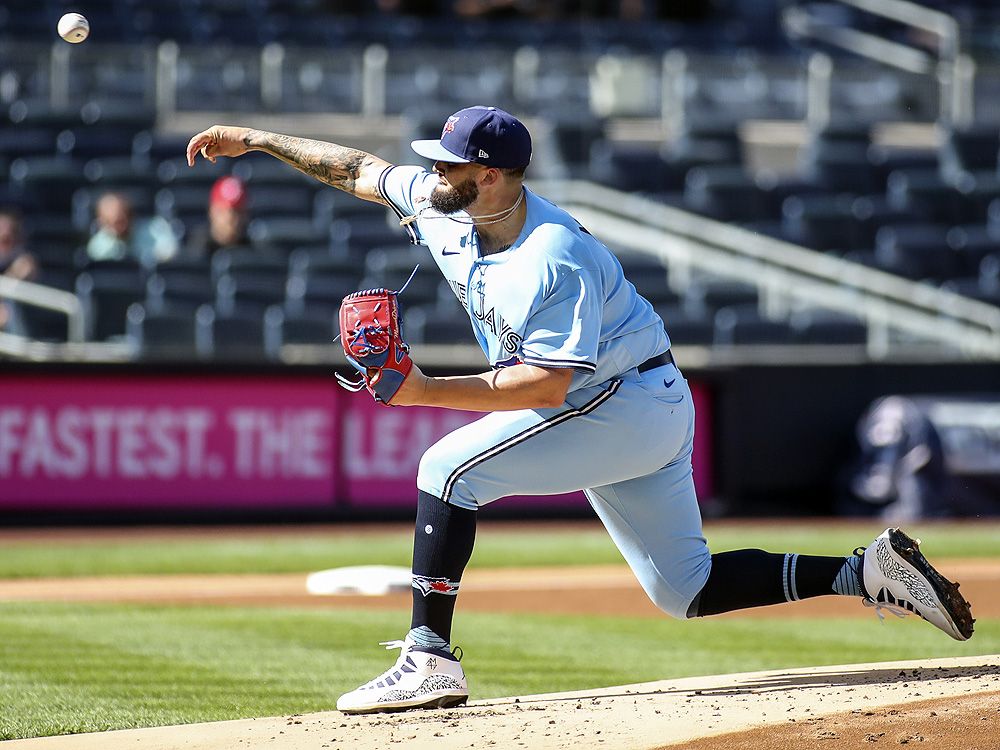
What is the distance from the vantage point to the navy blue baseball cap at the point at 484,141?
13.6ft

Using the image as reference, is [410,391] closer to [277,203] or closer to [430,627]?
[430,627]

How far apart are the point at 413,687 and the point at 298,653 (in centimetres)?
191

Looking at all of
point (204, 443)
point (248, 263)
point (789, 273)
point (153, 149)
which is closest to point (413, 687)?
point (204, 443)

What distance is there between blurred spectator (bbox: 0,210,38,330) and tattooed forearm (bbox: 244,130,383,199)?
695cm

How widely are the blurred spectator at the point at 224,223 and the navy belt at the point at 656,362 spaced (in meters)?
8.12

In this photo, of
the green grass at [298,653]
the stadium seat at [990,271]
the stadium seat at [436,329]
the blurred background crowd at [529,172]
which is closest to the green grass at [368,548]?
the blurred background crowd at [529,172]

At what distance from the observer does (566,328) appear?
160 inches

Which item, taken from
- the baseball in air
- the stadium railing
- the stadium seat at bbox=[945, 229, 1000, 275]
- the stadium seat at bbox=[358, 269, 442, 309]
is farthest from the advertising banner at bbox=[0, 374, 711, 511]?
the baseball in air

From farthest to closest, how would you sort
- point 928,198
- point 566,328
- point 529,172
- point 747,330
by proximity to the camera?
point 928,198 → point 529,172 → point 747,330 → point 566,328

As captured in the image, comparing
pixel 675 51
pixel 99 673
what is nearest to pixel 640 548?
pixel 99 673

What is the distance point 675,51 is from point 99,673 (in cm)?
1367

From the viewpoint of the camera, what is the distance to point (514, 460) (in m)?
4.26

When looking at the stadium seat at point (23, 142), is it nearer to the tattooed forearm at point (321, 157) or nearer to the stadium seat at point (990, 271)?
A: the stadium seat at point (990, 271)

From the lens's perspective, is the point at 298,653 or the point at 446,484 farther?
the point at 298,653
